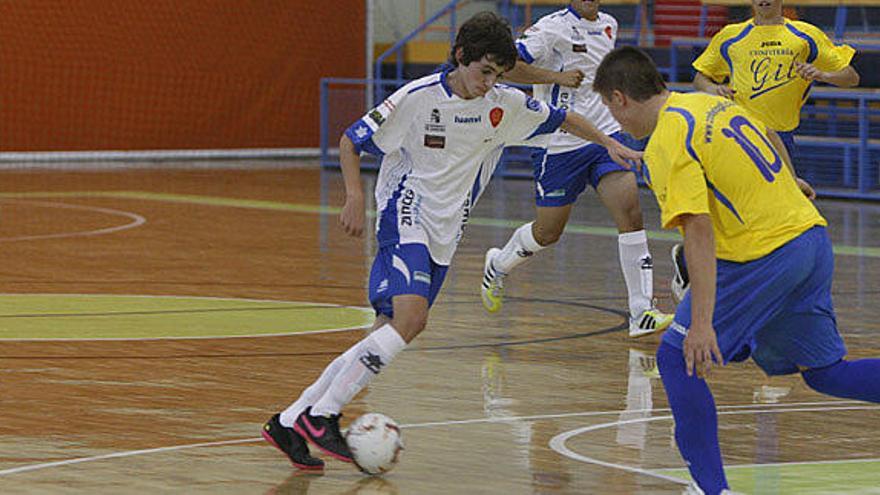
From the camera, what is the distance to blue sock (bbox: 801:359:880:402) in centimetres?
635

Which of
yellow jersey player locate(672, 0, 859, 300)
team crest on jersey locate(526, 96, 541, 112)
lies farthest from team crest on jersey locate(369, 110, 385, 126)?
yellow jersey player locate(672, 0, 859, 300)

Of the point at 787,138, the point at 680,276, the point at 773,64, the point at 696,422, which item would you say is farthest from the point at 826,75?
the point at 696,422

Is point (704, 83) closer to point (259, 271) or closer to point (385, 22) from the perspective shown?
point (259, 271)

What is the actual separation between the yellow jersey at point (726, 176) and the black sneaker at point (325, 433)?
5.40 feet

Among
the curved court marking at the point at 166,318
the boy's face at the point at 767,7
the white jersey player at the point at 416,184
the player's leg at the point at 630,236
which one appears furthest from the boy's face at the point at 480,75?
the boy's face at the point at 767,7

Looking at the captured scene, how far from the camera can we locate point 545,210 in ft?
37.8

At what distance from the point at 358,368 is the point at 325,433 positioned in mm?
277

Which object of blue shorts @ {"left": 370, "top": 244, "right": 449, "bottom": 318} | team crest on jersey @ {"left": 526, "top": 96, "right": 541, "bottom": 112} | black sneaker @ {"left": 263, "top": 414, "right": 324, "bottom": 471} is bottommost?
black sneaker @ {"left": 263, "top": 414, "right": 324, "bottom": 471}

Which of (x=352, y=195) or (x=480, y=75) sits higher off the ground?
(x=480, y=75)

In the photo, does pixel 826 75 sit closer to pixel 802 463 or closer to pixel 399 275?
pixel 802 463

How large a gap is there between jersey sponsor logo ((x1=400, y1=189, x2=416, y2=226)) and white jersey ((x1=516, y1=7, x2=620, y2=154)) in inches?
154

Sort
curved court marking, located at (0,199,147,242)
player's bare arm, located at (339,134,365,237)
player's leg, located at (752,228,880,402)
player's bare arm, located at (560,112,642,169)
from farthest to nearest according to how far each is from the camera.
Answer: curved court marking, located at (0,199,147,242) → player's bare arm, located at (560,112,642,169) → player's bare arm, located at (339,134,365,237) → player's leg, located at (752,228,880,402)

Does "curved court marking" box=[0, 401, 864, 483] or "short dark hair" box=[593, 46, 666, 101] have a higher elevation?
"short dark hair" box=[593, 46, 666, 101]

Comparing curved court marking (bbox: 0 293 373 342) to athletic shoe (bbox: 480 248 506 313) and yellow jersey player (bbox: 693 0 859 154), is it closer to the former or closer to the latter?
athletic shoe (bbox: 480 248 506 313)
